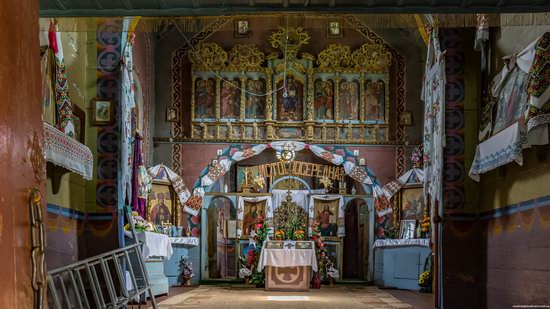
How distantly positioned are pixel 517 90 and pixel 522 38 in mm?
812

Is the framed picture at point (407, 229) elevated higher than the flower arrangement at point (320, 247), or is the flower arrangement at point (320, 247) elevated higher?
the framed picture at point (407, 229)

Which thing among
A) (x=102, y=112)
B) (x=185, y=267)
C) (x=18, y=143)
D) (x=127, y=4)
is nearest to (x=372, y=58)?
(x=185, y=267)

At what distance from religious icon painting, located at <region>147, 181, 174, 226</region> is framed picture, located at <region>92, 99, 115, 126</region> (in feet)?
24.7

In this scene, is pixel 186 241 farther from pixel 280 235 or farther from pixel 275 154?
pixel 275 154

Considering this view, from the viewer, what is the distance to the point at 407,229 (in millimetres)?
17375

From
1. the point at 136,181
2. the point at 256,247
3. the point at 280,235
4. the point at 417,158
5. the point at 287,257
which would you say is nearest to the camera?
the point at 136,181

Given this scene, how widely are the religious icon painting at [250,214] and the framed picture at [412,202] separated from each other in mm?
3696

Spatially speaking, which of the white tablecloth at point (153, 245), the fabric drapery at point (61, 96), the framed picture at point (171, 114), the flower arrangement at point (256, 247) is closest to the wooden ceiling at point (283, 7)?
the fabric drapery at point (61, 96)

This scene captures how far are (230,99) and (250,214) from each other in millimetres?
3199

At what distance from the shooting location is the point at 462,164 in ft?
31.4

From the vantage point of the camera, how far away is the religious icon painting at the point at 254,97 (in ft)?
64.1

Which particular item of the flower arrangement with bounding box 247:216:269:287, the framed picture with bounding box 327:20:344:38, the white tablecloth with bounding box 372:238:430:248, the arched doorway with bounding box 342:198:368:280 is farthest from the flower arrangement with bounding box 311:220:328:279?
the framed picture with bounding box 327:20:344:38

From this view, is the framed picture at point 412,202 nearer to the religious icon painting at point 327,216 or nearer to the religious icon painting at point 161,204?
the religious icon painting at point 327,216

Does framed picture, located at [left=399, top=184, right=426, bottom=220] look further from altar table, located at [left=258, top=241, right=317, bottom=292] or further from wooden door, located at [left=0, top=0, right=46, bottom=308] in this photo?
wooden door, located at [left=0, top=0, right=46, bottom=308]
